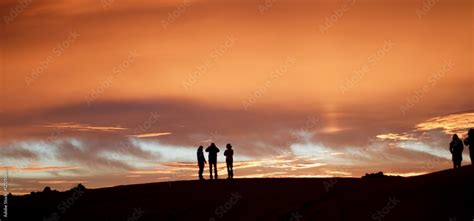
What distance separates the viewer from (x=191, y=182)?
3744 cm

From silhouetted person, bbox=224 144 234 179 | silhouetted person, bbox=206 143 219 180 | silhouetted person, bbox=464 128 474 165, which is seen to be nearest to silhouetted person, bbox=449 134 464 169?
silhouetted person, bbox=464 128 474 165

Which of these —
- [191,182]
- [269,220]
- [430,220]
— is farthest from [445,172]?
[191,182]

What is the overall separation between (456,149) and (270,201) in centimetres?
1044

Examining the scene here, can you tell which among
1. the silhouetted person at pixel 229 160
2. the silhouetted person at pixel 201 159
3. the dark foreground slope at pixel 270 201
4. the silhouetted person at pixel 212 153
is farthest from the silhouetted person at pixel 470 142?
the silhouetted person at pixel 201 159

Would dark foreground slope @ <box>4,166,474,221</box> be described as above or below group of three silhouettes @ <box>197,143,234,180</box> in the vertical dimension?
below

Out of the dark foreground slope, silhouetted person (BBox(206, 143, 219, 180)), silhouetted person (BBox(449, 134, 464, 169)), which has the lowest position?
the dark foreground slope

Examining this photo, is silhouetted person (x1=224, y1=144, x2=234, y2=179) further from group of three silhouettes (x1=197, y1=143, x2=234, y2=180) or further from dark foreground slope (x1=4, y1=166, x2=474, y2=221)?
dark foreground slope (x1=4, y1=166, x2=474, y2=221)

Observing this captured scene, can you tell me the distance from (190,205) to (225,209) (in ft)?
6.89

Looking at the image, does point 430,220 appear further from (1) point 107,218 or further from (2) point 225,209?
(1) point 107,218

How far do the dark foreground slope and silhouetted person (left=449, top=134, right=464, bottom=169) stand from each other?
13.3 ft

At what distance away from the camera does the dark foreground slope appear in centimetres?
2673

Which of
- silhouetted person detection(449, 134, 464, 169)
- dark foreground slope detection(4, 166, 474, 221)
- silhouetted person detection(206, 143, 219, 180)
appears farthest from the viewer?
silhouetted person detection(206, 143, 219, 180)

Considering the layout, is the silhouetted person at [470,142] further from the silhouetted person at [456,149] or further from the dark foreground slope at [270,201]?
the dark foreground slope at [270,201]

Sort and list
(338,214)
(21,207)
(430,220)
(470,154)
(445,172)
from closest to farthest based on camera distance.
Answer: (430,220) < (338,214) < (445,172) < (470,154) < (21,207)
